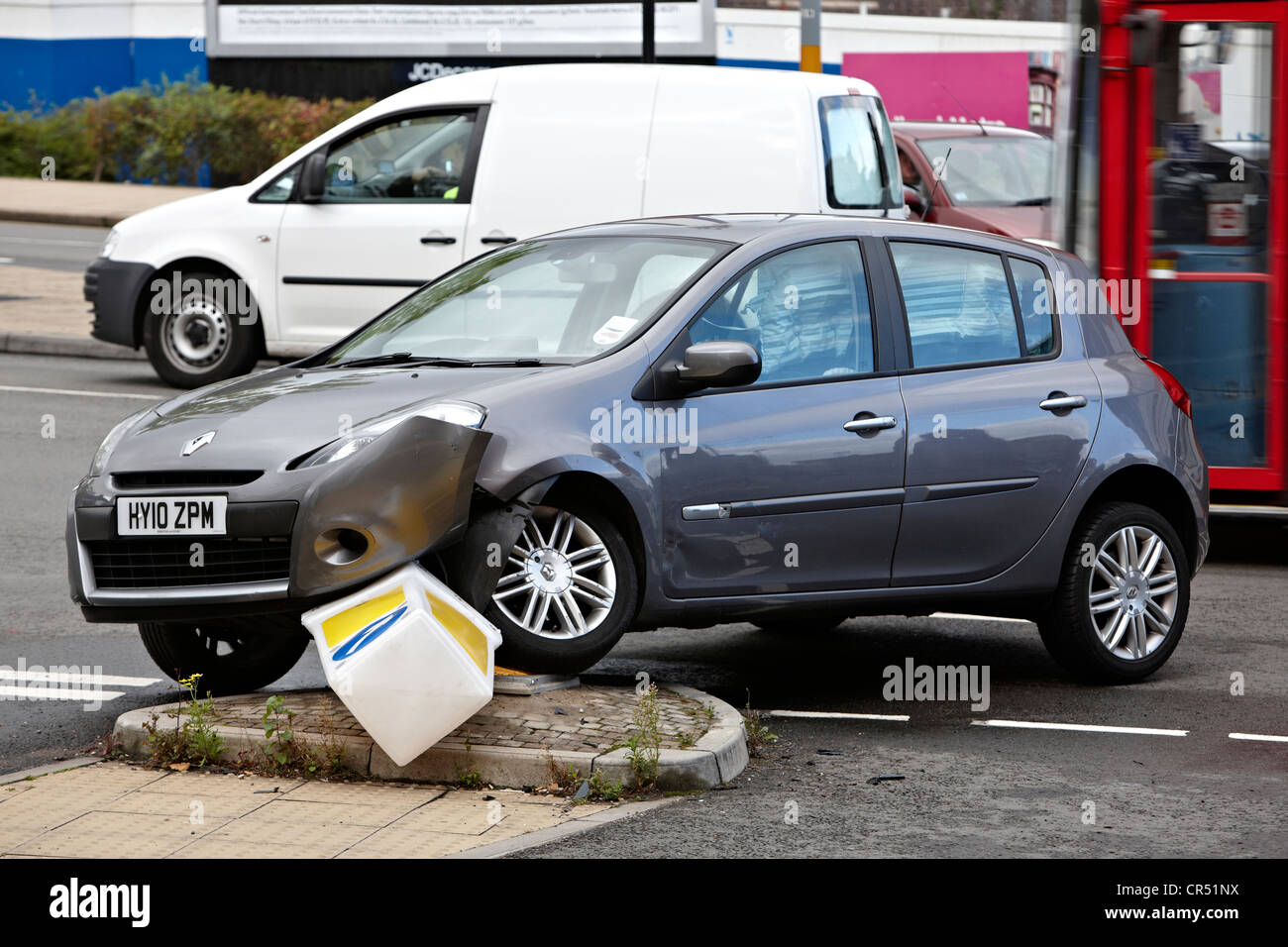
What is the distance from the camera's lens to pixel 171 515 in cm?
613

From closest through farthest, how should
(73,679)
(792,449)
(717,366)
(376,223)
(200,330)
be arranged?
(717,366) → (792,449) → (73,679) → (376,223) → (200,330)

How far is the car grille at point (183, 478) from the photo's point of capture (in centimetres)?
609

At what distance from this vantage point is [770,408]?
676 cm

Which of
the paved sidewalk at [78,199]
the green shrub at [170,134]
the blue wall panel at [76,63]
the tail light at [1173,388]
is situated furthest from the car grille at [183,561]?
the blue wall panel at [76,63]

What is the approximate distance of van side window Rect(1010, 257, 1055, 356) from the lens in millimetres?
7547

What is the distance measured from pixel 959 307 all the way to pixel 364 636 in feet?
9.46

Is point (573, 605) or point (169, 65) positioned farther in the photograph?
point (169, 65)

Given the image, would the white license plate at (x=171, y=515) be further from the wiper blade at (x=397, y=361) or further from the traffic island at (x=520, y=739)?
the wiper blade at (x=397, y=361)

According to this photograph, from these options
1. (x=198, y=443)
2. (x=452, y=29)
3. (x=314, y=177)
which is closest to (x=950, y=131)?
(x=314, y=177)

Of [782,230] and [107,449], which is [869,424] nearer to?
[782,230]

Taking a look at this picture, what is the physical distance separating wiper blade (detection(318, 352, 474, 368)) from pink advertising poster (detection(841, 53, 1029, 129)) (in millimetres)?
20024

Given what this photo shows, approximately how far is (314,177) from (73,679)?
268 inches

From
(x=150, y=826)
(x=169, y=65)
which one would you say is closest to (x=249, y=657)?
(x=150, y=826)

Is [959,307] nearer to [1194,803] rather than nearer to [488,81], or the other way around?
[1194,803]
